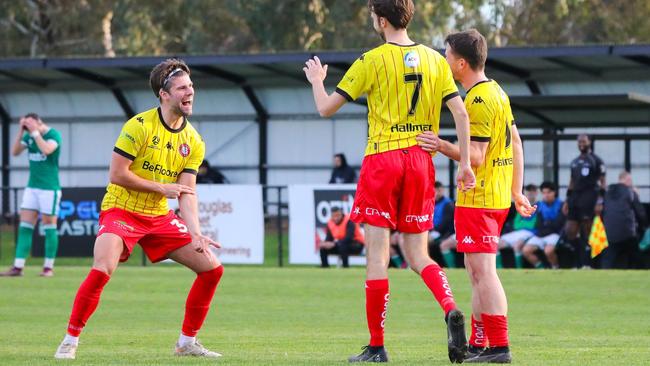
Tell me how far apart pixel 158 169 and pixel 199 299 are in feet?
3.05

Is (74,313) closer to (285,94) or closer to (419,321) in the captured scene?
(419,321)

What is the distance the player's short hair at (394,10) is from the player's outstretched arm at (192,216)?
1.86m

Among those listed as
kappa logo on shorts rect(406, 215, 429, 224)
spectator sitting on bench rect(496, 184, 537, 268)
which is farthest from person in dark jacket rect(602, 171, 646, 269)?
kappa logo on shorts rect(406, 215, 429, 224)

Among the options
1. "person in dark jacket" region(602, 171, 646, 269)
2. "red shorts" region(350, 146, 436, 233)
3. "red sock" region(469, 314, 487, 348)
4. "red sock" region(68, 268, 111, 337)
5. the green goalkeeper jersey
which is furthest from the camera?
"person in dark jacket" region(602, 171, 646, 269)

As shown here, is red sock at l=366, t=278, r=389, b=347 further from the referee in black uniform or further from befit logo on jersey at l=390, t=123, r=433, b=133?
the referee in black uniform

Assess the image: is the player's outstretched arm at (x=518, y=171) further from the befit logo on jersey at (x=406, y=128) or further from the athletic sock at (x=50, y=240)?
the athletic sock at (x=50, y=240)

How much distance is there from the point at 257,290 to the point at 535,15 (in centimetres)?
3463

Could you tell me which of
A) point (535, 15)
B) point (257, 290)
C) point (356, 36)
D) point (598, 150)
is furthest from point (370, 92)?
point (535, 15)

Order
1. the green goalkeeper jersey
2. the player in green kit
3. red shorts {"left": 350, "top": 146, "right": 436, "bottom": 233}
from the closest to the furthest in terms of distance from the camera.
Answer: red shorts {"left": 350, "top": 146, "right": 436, "bottom": 233}, the player in green kit, the green goalkeeper jersey

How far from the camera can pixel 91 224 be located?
23.2 m

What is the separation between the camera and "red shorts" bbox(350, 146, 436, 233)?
819 centimetres

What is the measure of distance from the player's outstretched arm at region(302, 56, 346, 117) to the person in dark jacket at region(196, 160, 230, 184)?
19.7 metres

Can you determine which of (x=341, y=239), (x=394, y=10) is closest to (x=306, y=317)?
(x=394, y=10)

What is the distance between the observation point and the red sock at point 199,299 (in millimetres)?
9312
